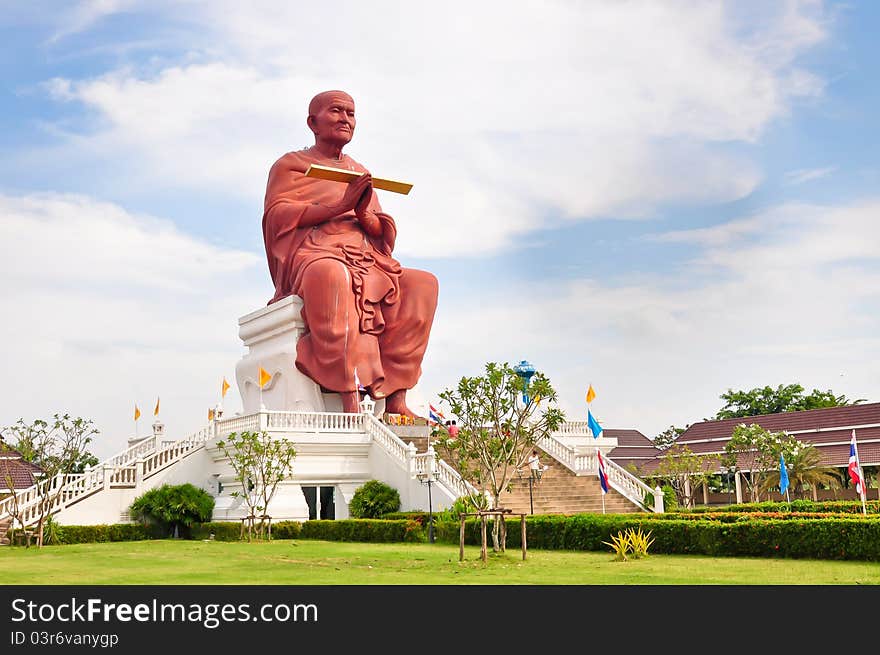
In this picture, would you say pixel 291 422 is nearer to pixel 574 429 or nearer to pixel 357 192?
pixel 357 192

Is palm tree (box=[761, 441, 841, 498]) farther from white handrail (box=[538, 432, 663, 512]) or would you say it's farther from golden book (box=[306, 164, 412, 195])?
golden book (box=[306, 164, 412, 195])

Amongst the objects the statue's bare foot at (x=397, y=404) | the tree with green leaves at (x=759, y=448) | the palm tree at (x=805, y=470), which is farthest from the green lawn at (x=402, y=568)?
the palm tree at (x=805, y=470)

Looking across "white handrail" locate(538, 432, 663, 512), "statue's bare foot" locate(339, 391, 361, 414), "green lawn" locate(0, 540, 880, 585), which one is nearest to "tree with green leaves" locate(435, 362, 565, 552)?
"green lawn" locate(0, 540, 880, 585)

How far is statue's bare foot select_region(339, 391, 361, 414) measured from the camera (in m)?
32.2

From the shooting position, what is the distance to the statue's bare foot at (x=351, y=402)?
A: 3222 centimetres

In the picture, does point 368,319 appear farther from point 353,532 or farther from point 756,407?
point 756,407

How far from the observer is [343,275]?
33.1 meters

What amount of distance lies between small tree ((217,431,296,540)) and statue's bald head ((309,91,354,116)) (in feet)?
47.4

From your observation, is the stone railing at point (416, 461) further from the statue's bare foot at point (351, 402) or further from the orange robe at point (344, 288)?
the orange robe at point (344, 288)

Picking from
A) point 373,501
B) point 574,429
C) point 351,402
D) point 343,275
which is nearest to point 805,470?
point 574,429

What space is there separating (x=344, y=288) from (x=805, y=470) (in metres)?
20.1

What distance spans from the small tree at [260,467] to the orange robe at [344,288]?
216 inches
